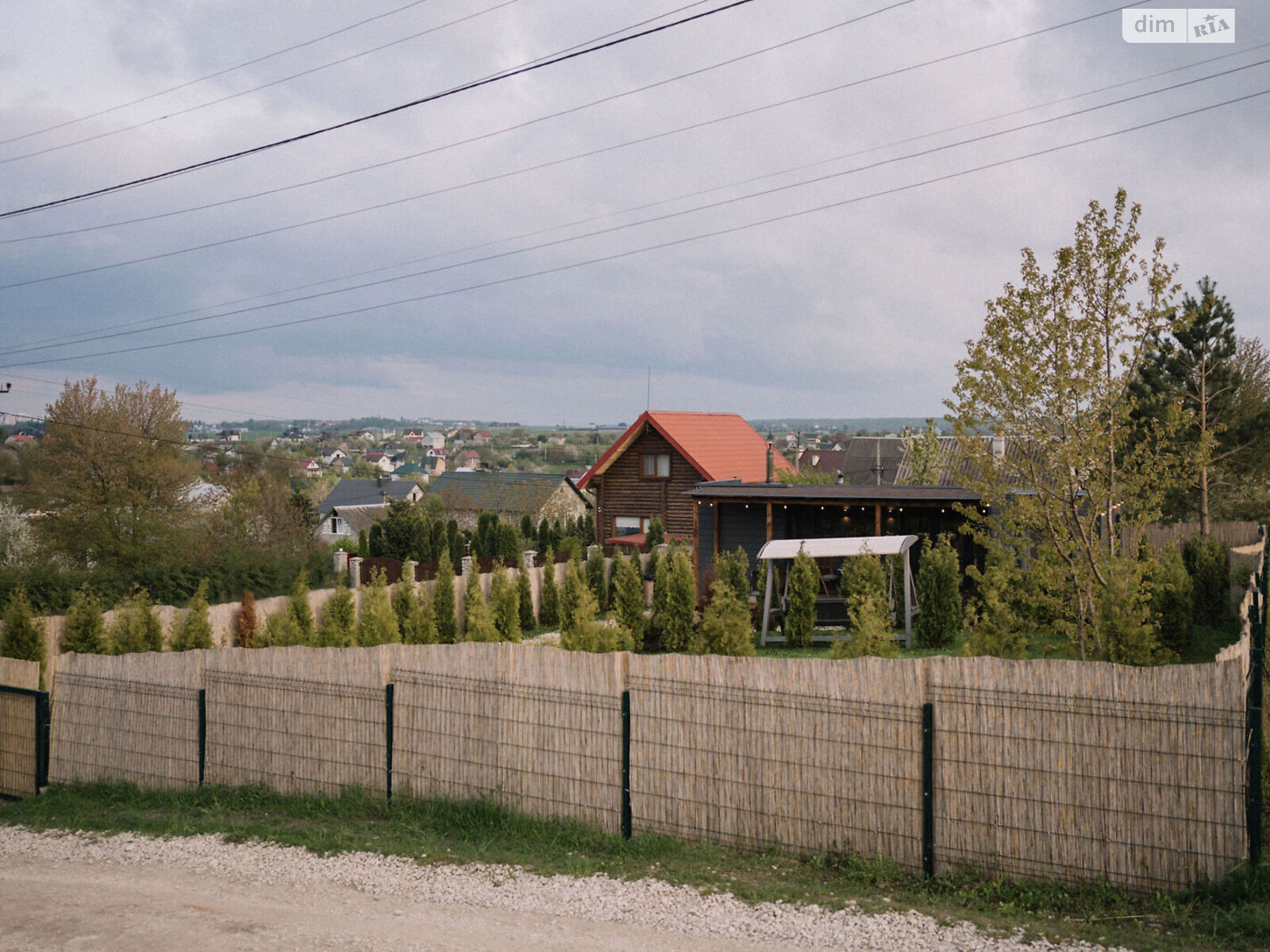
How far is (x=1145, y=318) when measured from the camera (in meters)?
9.92

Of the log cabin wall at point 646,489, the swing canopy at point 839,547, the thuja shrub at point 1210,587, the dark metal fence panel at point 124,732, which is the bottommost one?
the dark metal fence panel at point 124,732

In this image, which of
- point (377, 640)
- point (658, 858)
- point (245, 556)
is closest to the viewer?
point (658, 858)

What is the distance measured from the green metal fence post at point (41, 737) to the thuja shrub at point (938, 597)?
538 inches

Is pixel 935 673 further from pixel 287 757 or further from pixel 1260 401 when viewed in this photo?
pixel 1260 401

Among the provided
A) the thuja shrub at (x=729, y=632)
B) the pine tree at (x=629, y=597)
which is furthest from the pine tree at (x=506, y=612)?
the thuja shrub at (x=729, y=632)

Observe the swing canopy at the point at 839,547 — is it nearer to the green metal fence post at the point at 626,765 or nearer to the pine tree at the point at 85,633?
the green metal fence post at the point at 626,765

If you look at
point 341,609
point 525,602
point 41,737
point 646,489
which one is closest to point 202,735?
point 41,737

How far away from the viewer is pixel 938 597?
17766 mm

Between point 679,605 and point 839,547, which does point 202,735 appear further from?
point 839,547

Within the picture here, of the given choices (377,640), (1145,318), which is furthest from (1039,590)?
(377,640)

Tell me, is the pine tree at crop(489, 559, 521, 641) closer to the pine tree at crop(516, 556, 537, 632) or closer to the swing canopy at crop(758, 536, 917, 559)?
the pine tree at crop(516, 556, 537, 632)

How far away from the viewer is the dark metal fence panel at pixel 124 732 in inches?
381

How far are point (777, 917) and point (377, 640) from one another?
1002 centimetres

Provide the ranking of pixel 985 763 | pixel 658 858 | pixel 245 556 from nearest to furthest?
1. pixel 985 763
2. pixel 658 858
3. pixel 245 556
